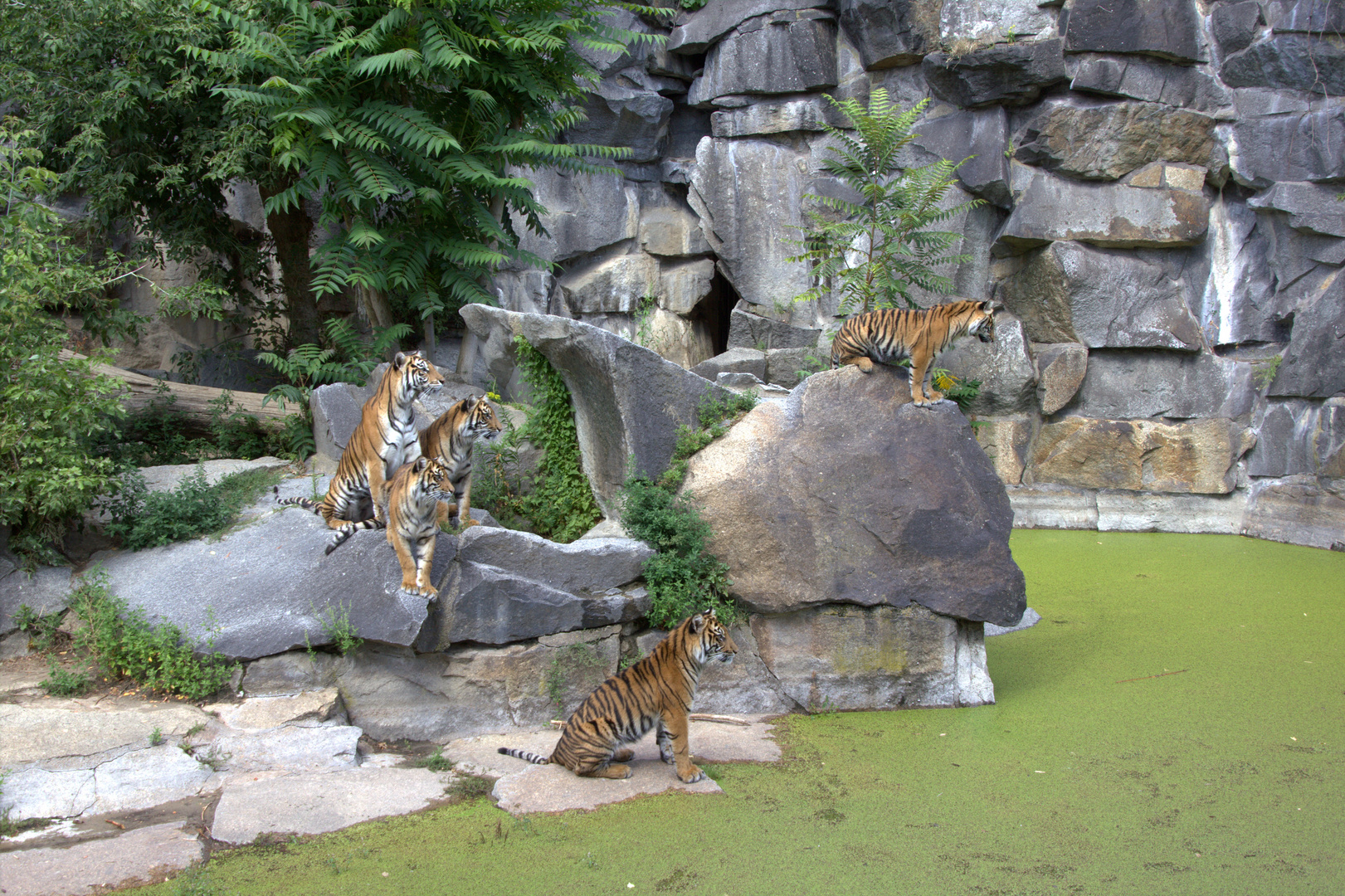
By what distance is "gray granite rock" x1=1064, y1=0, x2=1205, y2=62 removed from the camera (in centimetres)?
1081

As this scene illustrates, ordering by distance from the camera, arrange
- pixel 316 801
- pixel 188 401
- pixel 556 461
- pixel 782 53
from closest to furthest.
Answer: pixel 316 801 → pixel 556 461 → pixel 188 401 → pixel 782 53

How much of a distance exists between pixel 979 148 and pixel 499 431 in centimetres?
895

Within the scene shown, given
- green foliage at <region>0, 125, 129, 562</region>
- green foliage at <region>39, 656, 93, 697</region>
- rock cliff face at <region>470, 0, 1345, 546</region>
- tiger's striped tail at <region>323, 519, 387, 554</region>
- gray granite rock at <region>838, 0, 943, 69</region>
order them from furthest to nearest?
1. gray granite rock at <region>838, 0, 943, 69</region>
2. rock cliff face at <region>470, 0, 1345, 546</region>
3. tiger's striped tail at <region>323, 519, 387, 554</region>
4. green foliage at <region>0, 125, 129, 562</region>
5. green foliage at <region>39, 656, 93, 697</region>

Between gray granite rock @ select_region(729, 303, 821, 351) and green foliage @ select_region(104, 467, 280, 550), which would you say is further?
gray granite rock @ select_region(729, 303, 821, 351)

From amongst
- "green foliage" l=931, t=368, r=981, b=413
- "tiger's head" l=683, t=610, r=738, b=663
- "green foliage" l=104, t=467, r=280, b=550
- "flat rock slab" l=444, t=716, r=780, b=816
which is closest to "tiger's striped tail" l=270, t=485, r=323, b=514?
"green foliage" l=104, t=467, r=280, b=550

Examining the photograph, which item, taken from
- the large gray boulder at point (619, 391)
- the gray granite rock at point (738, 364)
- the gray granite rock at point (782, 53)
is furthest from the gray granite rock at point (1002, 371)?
the large gray boulder at point (619, 391)

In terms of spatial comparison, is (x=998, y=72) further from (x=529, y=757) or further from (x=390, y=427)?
(x=529, y=757)

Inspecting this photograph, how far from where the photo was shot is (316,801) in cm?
413

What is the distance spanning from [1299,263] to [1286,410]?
178 cm

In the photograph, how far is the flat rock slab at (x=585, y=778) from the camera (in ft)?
14.1

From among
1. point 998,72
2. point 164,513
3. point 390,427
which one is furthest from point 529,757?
point 998,72

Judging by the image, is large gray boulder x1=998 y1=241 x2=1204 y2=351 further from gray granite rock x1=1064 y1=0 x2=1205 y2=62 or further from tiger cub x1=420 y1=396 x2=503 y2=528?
tiger cub x1=420 y1=396 x2=503 y2=528

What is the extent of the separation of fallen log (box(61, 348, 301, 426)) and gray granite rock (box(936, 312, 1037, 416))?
8263mm

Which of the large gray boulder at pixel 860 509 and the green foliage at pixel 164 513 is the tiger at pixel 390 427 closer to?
the green foliage at pixel 164 513
